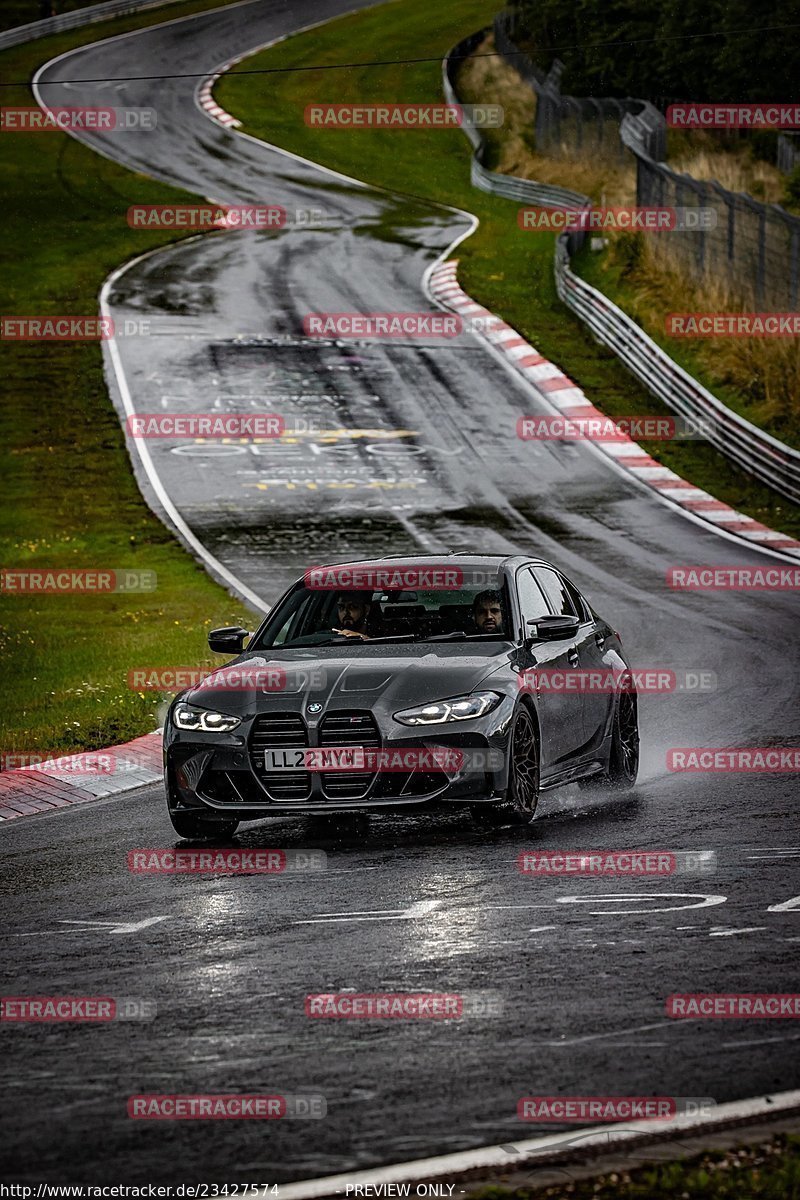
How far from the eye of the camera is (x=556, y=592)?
11906mm

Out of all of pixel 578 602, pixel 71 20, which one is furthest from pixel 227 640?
pixel 71 20

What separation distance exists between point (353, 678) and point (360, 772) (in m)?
0.53

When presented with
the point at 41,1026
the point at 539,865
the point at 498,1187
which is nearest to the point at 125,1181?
the point at 498,1187

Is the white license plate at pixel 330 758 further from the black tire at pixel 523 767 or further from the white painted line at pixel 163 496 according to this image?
the white painted line at pixel 163 496

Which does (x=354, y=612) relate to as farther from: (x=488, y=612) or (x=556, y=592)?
A: (x=556, y=592)

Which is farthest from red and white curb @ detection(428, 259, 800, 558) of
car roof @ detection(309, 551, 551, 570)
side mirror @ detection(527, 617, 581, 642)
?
side mirror @ detection(527, 617, 581, 642)

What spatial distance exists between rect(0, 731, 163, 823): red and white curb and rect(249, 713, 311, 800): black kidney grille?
2.19m

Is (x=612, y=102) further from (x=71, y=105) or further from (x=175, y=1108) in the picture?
(x=175, y=1108)

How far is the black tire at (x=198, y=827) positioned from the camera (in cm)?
1007

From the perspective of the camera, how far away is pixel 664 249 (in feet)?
132

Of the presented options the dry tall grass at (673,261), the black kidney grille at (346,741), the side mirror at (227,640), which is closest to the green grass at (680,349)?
the dry tall grass at (673,261)

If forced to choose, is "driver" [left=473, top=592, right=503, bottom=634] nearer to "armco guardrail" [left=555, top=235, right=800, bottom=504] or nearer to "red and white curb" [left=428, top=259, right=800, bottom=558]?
"red and white curb" [left=428, top=259, right=800, bottom=558]

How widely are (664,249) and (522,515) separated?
Result: 15.2 metres

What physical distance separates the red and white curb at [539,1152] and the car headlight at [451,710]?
449cm
